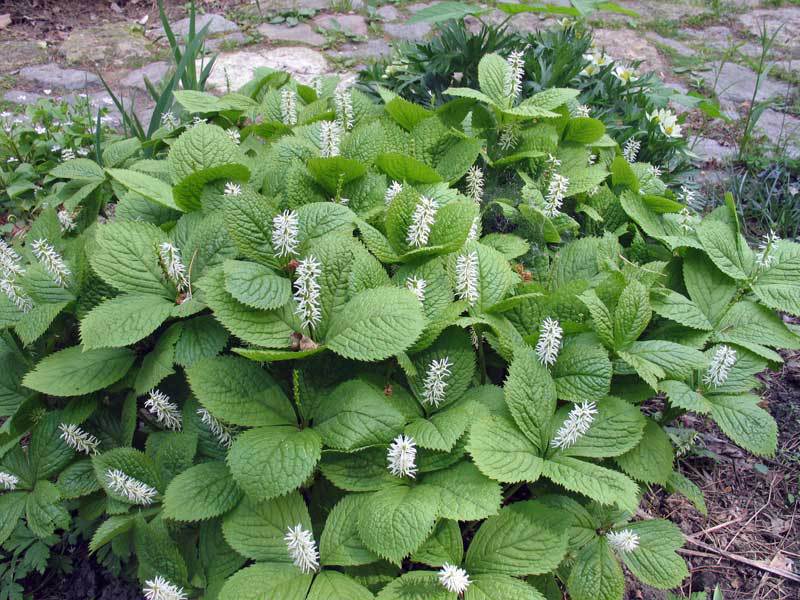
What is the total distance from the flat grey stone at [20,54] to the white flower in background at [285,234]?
4480 millimetres

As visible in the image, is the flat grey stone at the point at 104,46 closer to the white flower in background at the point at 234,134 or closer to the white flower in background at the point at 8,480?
the white flower in background at the point at 234,134

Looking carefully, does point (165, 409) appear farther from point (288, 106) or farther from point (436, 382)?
point (288, 106)

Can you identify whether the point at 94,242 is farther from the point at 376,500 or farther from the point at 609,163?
the point at 609,163

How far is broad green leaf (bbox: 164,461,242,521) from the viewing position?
146 cm

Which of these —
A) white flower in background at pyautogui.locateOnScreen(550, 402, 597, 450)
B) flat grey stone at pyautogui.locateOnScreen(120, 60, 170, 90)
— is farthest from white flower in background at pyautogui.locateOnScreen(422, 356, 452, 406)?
flat grey stone at pyautogui.locateOnScreen(120, 60, 170, 90)

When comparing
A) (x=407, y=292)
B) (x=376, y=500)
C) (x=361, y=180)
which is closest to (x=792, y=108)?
(x=361, y=180)

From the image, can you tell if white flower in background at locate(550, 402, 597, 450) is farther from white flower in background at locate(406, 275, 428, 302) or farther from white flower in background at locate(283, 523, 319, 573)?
white flower in background at locate(283, 523, 319, 573)

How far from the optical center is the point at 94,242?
1.80 metres

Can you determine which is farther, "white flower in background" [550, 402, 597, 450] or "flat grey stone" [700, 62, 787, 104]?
"flat grey stone" [700, 62, 787, 104]

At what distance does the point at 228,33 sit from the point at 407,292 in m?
4.77

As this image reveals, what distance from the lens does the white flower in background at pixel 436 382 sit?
1.60 meters

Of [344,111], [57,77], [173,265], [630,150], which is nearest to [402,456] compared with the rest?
[173,265]

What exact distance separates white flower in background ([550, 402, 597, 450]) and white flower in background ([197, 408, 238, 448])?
83cm

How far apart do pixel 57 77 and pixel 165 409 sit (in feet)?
13.7
